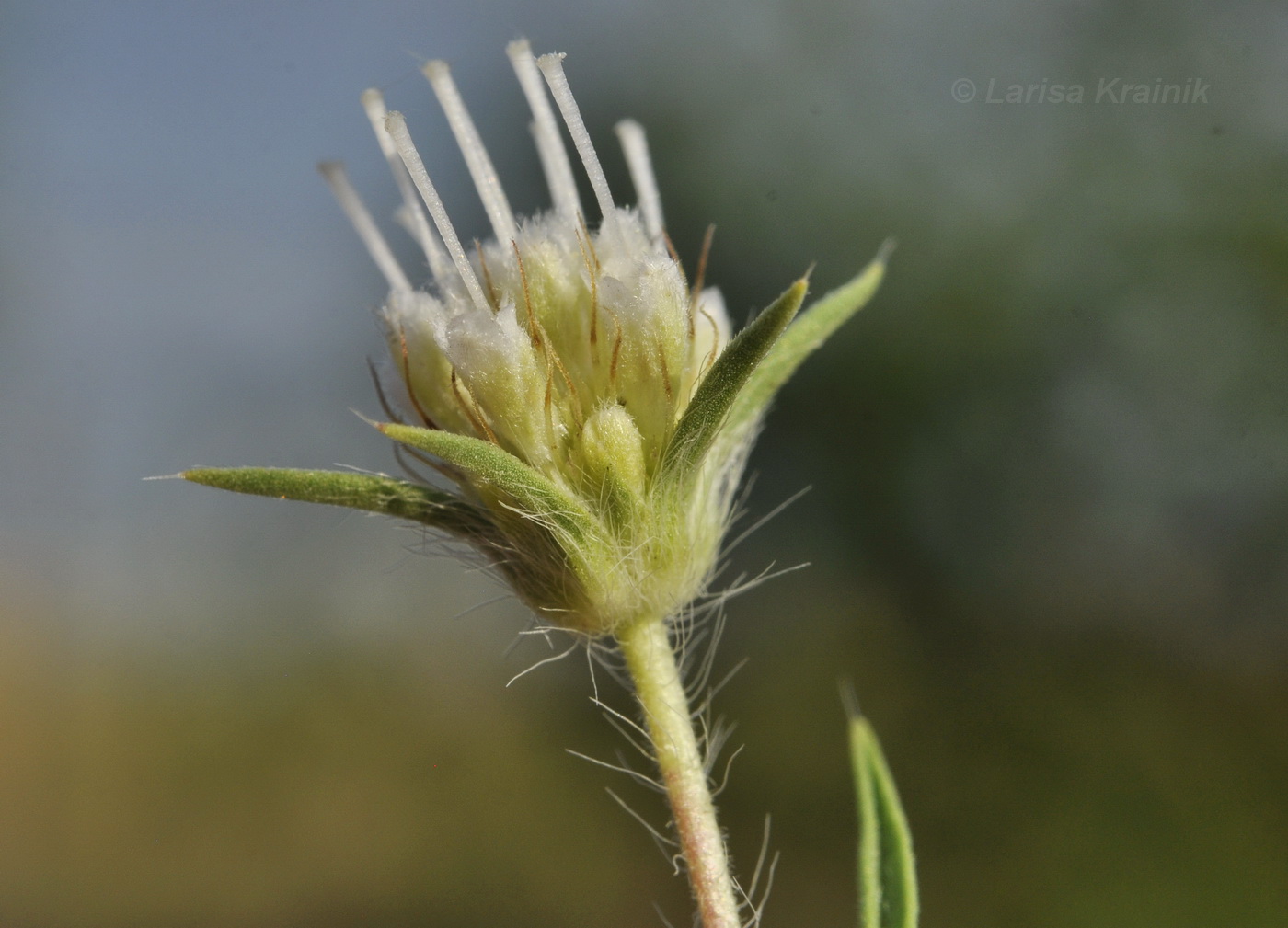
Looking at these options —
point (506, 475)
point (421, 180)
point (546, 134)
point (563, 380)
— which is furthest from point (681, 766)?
point (546, 134)

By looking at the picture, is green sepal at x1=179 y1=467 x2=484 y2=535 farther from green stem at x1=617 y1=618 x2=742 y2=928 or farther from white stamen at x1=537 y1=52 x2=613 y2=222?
white stamen at x1=537 y1=52 x2=613 y2=222

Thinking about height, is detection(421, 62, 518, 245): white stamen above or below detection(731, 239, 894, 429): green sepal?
above

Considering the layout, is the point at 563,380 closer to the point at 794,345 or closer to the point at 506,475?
the point at 506,475

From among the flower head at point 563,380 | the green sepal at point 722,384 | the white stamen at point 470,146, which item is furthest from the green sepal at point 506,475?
the white stamen at point 470,146

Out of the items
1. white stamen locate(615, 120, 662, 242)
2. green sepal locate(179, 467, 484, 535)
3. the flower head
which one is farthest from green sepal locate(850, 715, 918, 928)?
white stamen locate(615, 120, 662, 242)

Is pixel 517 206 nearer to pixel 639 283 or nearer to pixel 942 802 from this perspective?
pixel 942 802

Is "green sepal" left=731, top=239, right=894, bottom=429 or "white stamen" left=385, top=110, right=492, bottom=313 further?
"green sepal" left=731, top=239, right=894, bottom=429
